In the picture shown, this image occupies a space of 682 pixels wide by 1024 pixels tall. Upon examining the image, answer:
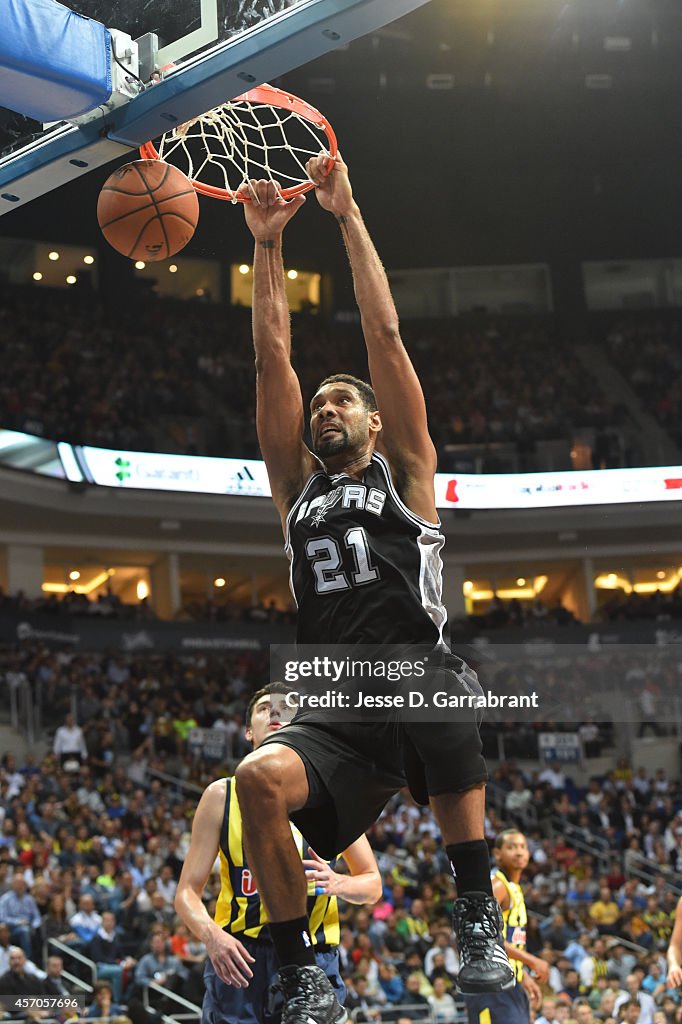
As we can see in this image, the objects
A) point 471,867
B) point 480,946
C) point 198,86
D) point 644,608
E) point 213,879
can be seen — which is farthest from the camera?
point 644,608

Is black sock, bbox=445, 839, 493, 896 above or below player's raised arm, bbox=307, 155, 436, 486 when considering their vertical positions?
below

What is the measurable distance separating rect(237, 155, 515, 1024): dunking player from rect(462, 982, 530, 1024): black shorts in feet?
12.3

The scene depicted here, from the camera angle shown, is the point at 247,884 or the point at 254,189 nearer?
the point at 254,189

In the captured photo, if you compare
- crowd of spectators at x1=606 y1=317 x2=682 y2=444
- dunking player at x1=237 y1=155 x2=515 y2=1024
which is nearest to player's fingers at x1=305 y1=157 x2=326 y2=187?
dunking player at x1=237 y1=155 x2=515 y2=1024

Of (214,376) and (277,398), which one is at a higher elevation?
(214,376)

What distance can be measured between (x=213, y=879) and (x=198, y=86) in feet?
32.9

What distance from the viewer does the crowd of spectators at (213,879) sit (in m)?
11.7

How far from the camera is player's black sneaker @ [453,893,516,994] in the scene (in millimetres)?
3279

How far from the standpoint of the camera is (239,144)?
627cm

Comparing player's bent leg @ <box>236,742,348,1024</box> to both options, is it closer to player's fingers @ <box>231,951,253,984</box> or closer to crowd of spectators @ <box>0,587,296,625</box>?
player's fingers @ <box>231,951,253,984</box>

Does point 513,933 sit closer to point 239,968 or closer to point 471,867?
point 239,968

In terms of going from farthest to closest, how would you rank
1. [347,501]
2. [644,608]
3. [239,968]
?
[644,608] < [239,968] < [347,501]

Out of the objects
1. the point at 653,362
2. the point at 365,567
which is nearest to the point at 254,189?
the point at 365,567

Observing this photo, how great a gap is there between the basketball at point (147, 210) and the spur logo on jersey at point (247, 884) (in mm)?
2696
